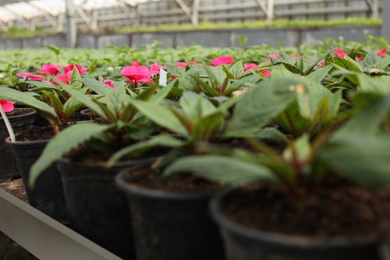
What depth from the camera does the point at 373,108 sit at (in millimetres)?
684

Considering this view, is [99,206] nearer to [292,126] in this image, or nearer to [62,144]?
[62,144]

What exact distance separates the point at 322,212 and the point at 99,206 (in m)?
0.56

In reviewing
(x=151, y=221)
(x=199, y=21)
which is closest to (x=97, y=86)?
(x=151, y=221)

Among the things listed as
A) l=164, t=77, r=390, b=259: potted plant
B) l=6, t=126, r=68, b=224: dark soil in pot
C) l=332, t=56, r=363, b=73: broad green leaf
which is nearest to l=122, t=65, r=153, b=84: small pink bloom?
l=6, t=126, r=68, b=224: dark soil in pot

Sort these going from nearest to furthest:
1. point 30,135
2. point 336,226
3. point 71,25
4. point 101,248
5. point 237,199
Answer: point 336,226 < point 237,199 < point 101,248 < point 30,135 < point 71,25

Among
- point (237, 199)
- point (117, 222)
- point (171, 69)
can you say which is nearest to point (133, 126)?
point (117, 222)

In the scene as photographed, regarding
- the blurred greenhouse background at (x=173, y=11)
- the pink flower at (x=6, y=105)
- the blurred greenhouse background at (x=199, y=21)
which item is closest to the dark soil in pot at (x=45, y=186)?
the pink flower at (x=6, y=105)

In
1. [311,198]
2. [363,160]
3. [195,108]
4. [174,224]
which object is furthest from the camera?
[195,108]

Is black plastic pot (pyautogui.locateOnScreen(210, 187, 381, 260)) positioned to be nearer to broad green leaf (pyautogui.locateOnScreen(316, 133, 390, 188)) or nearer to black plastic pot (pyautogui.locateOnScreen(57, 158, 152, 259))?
broad green leaf (pyautogui.locateOnScreen(316, 133, 390, 188))

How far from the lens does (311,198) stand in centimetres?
69

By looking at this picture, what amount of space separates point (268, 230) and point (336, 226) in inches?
3.4

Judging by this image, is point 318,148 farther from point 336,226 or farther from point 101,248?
point 101,248

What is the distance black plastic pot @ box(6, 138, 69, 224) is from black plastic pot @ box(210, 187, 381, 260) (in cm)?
85

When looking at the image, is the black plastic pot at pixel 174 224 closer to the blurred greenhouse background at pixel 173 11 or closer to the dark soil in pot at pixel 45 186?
the dark soil in pot at pixel 45 186
